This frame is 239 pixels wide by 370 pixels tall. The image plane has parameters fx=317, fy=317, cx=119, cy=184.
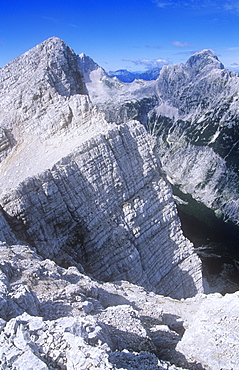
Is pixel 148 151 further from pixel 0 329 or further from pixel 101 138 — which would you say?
pixel 0 329

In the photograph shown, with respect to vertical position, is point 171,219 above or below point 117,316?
above

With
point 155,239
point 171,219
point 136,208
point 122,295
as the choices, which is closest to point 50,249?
point 122,295

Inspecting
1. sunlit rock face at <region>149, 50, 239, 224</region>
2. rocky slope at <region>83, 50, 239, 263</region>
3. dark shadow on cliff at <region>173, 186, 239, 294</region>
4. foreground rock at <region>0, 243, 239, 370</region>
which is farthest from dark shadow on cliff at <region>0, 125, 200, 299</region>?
sunlit rock face at <region>149, 50, 239, 224</region>

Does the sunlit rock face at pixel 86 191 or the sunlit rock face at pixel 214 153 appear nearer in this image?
the sunlit rock face at pixel 86 191

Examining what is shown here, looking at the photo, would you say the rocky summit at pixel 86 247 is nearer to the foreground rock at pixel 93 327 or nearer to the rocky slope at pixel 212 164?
the foreground rock at pixel 93 327

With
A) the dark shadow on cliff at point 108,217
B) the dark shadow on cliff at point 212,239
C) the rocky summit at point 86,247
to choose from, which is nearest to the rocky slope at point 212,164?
the dark shadow on cliff at point 212,239

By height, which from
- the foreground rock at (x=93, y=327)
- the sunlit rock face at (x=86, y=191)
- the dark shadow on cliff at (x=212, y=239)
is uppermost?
the sunlit rock face at (x=86, y=191)
